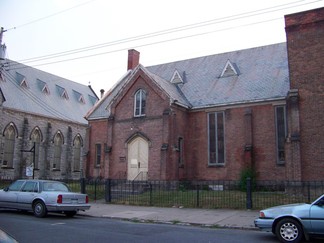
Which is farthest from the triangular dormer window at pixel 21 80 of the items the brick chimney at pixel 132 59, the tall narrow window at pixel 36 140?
the brick chimney at pixel 132 59

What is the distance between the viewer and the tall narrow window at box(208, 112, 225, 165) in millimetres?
25406

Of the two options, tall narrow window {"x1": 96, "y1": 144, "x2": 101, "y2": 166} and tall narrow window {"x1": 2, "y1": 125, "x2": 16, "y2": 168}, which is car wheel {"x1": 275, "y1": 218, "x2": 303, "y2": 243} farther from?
tall narrow window {"x1": 2, "y1": 125, "x2": 16, "y2": 168}

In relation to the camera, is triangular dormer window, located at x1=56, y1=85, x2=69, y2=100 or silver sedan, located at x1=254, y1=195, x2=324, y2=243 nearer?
silver sedan, located at x1=254, y1=195, x2=324, y2=243

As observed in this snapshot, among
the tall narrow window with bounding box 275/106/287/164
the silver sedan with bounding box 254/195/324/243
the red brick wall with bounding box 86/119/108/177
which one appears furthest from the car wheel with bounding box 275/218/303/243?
the red brick wall with bounding box 86/119/108/177

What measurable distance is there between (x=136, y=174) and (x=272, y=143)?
31.6ft

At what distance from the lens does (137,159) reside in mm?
25969

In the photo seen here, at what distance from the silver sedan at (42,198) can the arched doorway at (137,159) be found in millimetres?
9866

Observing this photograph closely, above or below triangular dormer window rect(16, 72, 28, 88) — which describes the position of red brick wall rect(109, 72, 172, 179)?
below

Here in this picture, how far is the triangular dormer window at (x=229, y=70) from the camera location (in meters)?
27.4

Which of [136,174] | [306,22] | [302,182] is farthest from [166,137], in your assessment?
[306,22]

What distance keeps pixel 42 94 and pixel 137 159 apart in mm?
21938

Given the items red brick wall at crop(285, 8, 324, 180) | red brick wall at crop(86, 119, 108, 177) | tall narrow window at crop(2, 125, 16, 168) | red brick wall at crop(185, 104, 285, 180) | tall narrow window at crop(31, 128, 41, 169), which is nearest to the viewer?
red brick wall at crop(285, 8, 324, 180)

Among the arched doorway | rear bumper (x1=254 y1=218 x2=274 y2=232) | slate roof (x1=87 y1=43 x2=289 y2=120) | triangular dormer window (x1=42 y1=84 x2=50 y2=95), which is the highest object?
triangular dormer window (x1=42 y1=84 x2=50 y2=95)

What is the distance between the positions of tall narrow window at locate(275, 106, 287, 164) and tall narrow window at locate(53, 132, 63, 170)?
2833 cm
